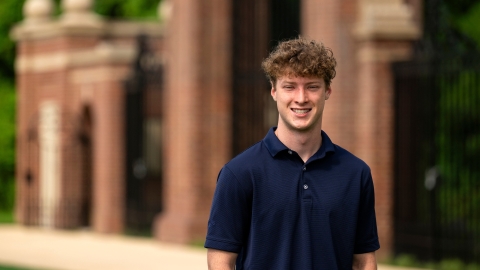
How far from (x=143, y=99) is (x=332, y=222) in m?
15.8

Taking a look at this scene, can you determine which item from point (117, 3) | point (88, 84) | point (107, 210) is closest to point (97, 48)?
point (88, 84)

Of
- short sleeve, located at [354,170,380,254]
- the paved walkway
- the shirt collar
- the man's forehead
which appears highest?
the man's forehead

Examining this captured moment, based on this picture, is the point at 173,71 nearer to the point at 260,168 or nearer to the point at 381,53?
the point at 381,53

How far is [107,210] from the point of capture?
65.1 feet

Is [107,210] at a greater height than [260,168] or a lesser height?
lesser

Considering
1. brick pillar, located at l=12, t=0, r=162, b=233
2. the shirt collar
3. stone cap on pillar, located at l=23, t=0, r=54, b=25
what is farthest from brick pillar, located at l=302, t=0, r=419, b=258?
the shirt collar

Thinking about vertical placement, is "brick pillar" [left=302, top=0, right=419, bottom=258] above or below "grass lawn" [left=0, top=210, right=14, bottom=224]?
above

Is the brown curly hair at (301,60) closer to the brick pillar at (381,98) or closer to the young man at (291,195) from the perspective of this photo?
the young man at (291,195)

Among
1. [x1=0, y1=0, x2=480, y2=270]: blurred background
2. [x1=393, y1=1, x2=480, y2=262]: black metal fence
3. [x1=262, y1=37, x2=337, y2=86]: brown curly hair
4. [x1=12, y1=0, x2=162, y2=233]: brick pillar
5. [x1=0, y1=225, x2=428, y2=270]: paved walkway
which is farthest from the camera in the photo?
[x1=12, y1=0, x2=162, y2=233]: brick pillar

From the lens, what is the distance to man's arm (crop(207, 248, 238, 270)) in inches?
142

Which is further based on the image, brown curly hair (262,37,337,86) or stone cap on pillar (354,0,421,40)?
stone cap on pillar (354,0,421,40)

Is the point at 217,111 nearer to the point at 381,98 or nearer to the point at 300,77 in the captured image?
the point at 381,98

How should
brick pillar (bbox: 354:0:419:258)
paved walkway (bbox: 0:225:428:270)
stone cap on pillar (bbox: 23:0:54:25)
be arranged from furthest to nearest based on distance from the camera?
stone cap on pillar (bbox: 23:0:54:25) → paved walkway (bbox: 0:225:428:270) → brick pillar (bbox: 354:0:419:258)

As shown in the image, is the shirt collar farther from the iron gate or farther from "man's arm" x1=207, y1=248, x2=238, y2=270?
the iron gate
